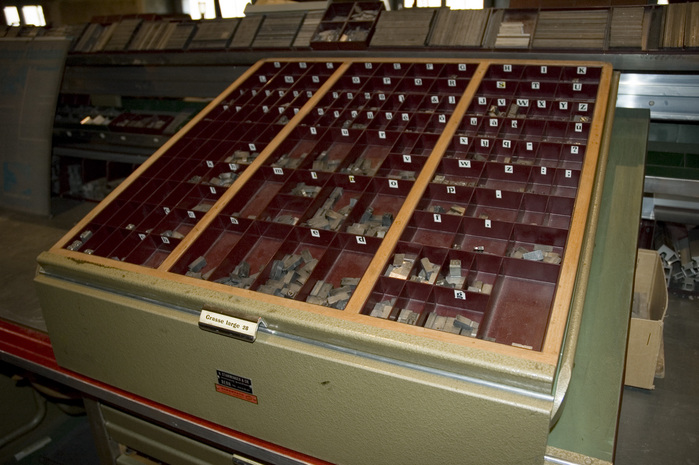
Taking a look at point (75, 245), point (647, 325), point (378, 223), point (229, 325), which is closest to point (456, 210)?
point (378, 223)

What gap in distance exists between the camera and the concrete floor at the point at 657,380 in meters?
1.93

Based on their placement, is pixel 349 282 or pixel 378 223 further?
pixel 378 223

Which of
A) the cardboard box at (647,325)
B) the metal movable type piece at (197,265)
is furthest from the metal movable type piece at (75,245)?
the cardboard box at (647,325)

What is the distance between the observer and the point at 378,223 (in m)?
1.78

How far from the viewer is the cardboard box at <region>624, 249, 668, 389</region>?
1.97 meters

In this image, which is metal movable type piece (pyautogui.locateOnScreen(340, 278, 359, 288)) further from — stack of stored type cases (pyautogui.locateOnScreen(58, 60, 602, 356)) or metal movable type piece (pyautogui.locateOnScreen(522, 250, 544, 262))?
metal movable type piece (pyautogui.locateOnScreen(522, 250, 544, 262))

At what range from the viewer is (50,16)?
10.0 m

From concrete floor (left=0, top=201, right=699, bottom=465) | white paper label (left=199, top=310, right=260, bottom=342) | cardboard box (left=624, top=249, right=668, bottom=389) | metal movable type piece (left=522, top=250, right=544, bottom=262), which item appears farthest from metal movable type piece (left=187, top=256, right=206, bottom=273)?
cardboard box (left=624, top=249, right=668, bottom=389)

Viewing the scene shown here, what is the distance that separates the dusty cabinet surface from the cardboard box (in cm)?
57

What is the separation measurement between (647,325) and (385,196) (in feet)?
3.65

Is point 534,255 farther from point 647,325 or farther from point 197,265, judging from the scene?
point 197,265

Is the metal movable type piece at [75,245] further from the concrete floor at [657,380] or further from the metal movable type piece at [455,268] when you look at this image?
the metal movable type piece at [455,268]

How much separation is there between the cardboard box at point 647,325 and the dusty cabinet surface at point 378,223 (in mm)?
572

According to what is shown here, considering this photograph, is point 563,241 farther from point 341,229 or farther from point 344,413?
point 344,413
